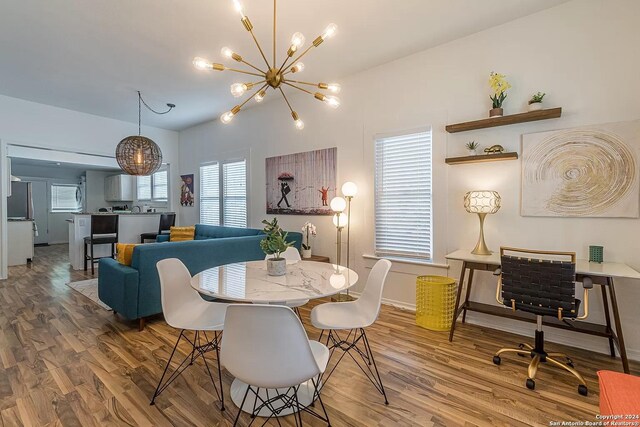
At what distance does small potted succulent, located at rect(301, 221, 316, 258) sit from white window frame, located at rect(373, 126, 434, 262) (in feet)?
2.95

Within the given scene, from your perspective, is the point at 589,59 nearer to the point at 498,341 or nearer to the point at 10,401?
the point at 498,341

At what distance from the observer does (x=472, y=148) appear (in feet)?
9.71

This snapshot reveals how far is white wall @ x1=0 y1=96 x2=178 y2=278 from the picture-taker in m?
4.71

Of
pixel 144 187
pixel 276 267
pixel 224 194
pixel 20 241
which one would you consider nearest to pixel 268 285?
pixel 276 267

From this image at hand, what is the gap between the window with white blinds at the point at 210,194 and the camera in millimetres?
6012

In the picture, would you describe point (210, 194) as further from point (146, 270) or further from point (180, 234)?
point (146, 270)

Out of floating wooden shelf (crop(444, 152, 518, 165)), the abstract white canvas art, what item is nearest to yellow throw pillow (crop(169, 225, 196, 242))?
floating wooden shelf (crop(444, 152, 518, 165))

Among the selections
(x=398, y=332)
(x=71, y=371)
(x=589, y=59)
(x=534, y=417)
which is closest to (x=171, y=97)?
(x=71, y=371)

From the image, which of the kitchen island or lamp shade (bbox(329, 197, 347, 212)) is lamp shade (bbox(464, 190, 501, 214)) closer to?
lamp shade (bbox(329, 197, 347, 212))

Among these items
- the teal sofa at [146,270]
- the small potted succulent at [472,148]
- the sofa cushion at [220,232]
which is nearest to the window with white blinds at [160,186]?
the sofa cushion at [220,232]

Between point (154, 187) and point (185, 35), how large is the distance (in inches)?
206

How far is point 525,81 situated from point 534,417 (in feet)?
8.97

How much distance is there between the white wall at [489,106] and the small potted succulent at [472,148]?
2.6 inches

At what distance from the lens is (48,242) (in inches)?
351
